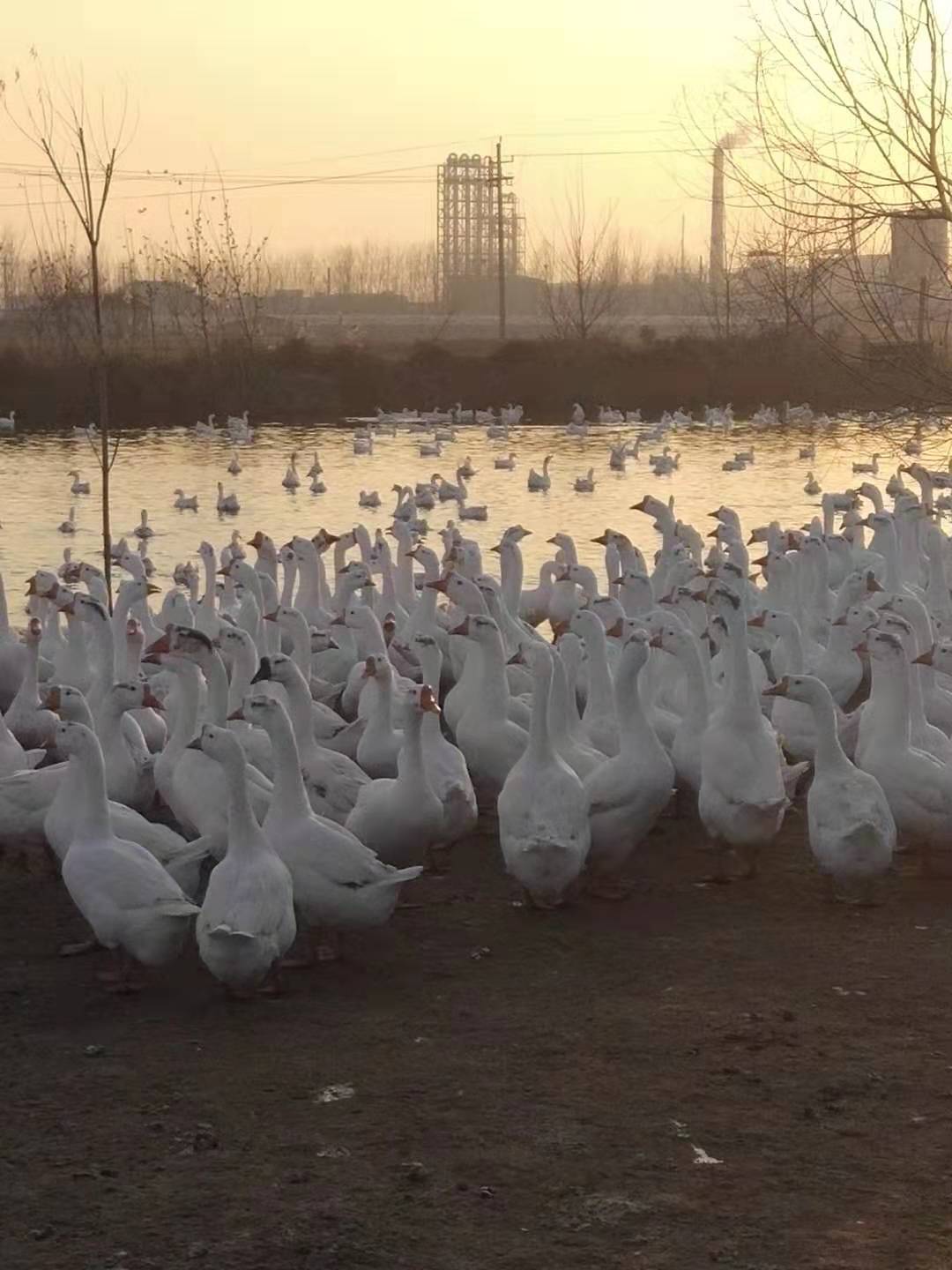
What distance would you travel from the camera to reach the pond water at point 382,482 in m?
23.8

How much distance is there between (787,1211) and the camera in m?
5.04

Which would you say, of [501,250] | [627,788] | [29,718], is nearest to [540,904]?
[627,788]

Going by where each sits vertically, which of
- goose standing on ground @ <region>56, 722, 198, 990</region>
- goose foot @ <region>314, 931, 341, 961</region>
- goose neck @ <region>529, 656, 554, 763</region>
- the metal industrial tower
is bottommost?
goose foot @ <region>314, 931, 341, 961</region>

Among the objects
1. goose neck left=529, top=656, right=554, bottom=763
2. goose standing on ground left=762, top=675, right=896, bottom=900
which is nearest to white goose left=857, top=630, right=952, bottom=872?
goose standing on ground left=762, top=675, right=896, bottom=900

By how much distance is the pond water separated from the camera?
78.2ft

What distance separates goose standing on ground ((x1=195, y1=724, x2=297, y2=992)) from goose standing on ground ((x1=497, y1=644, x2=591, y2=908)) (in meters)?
1.24

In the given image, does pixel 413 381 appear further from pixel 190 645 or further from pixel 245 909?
pixel 245 909

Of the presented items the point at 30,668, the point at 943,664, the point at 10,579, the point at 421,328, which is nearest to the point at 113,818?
the point at 30,668

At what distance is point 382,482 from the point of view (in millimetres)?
30938

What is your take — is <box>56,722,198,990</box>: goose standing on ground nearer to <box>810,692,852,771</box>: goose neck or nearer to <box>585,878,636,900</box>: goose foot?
<box>585,878,636,900</box>: goose foot

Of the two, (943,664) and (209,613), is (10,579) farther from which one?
(943,664)

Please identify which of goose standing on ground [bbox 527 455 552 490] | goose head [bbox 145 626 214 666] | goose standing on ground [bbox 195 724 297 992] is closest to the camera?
goose standing on ground [bbox 195 724 297 992]

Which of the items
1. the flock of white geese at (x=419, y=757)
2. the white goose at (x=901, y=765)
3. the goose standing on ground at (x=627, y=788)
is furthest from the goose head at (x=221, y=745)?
the white goose at (x=901, y=765)

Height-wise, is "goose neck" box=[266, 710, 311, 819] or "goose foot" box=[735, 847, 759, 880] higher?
"goose neck" box=[266, 710, 311, 819]
